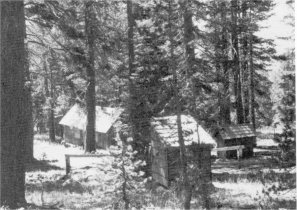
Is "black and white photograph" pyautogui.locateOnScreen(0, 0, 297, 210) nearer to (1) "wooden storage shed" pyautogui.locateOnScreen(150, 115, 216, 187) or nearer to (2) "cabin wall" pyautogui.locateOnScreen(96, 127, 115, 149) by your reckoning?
(1) "wooden storage shed" pyautogui.locateOnScreen(150, 115, 216, 187)

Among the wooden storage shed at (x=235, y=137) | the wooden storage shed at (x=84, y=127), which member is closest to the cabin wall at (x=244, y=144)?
the wooden storage shed at (x=235, y=137)

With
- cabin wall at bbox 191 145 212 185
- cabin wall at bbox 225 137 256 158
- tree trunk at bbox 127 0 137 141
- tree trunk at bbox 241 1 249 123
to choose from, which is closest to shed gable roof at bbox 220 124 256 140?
cabin wall at bbox 225 137 256 158

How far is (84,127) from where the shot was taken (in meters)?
44.3

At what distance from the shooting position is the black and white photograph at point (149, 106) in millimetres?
10695

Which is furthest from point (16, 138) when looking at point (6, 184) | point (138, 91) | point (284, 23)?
point (284, 23)

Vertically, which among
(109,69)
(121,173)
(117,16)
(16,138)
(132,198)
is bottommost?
(132,198)

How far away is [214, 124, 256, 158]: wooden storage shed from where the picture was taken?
101 feet

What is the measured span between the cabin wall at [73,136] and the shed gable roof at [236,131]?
67.0 ft

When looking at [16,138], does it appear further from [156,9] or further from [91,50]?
[91,50]

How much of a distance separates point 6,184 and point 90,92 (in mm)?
20154

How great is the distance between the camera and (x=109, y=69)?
81.8ft

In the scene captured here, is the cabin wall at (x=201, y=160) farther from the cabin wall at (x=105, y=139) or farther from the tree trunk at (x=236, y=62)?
the cabin wall at (x=105, y=139)

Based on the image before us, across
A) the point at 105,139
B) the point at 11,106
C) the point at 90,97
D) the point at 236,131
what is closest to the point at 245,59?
the point at 236,131

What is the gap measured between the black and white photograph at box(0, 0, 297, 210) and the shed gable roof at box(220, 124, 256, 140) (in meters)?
0.10
